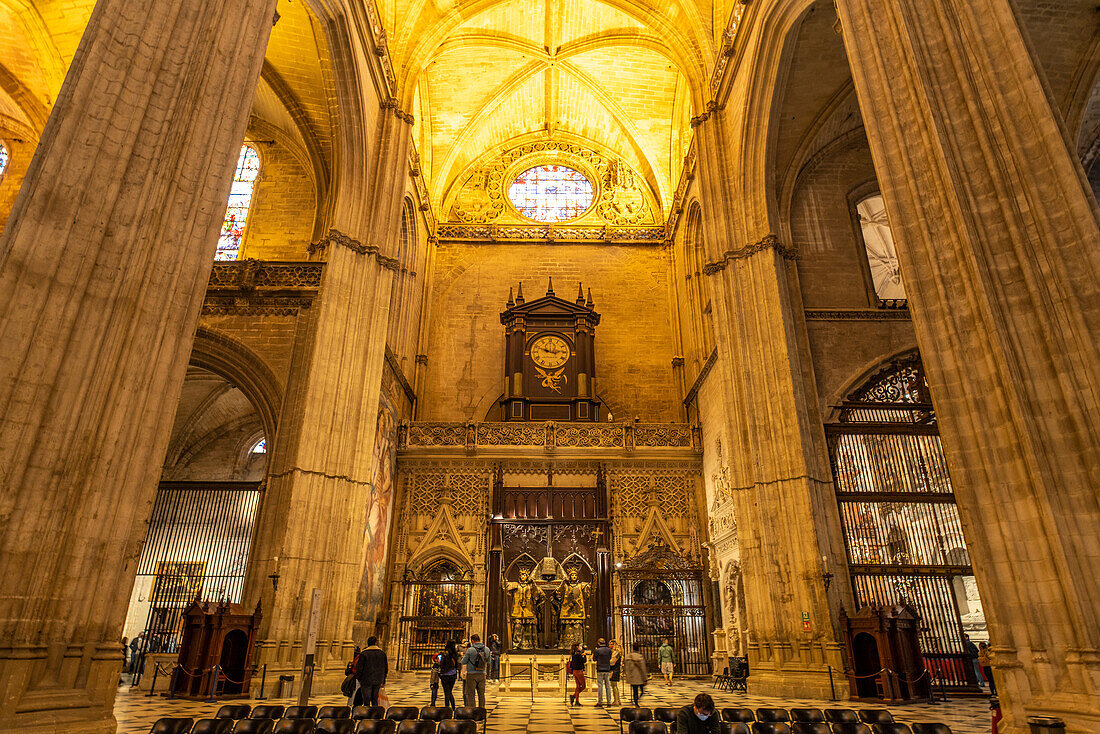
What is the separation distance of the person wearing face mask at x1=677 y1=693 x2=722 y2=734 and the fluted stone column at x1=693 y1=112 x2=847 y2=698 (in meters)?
7.59

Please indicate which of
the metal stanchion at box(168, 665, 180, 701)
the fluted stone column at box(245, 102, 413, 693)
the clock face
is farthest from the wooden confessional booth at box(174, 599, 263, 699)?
the clock face

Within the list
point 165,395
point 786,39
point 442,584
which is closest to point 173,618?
point 442,584

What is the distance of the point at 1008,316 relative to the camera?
21.5 feet

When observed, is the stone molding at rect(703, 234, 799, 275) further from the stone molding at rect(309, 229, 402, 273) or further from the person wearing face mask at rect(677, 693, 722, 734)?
the person wearing face mask at rect(677, 693, 722, 734)

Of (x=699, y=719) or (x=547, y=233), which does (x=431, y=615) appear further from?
(x=547, y=233)

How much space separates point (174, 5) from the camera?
7.24 meters

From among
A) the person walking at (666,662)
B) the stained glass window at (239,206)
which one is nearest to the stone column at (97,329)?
the stained glass window at (239,206)

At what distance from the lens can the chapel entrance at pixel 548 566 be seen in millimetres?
16703

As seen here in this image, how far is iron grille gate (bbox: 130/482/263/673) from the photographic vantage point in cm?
1745

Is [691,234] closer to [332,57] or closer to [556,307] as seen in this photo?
[556,307]

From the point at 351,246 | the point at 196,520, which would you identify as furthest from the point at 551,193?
the point at 196,520

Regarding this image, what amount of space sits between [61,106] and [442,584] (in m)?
14.4

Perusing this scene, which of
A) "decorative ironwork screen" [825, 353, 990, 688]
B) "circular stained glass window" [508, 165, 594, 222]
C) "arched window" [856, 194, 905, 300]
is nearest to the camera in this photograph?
"decorative ironwork screen" [825, 353, 990, 688]

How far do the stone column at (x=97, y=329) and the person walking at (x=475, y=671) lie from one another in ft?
13.5
